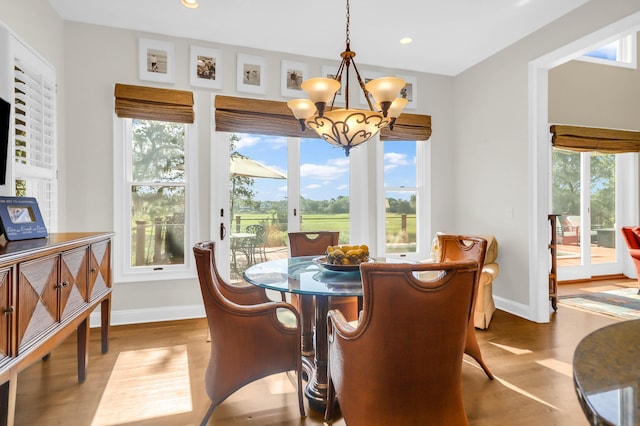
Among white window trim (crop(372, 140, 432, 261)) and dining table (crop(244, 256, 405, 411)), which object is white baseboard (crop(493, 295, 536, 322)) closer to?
white window trim (crop(372, 140, 432, 261))

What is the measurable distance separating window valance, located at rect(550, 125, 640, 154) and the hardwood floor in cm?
289

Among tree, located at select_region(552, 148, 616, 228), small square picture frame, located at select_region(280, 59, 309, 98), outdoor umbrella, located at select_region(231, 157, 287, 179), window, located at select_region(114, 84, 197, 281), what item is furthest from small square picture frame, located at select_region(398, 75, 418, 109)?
window, located at select_region(114, 84, 197, 281)

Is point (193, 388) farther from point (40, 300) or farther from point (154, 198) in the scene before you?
point (154, 198)

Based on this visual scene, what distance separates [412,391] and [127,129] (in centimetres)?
353

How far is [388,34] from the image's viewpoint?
3520 mm

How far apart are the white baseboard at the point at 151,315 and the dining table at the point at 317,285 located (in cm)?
170

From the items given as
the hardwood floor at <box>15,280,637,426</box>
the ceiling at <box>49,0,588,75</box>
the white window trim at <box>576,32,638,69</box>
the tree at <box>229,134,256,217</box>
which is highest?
the white window trim at <box>576,32,638,69</box>

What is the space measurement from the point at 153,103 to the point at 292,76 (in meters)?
1.52

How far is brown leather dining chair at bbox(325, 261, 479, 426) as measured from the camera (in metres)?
1.25

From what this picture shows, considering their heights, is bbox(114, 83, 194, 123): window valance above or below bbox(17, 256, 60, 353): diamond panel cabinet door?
above

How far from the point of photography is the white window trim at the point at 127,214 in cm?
A: 343

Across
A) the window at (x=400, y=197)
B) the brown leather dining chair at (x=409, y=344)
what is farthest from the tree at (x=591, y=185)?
the brown leather dining chair at (x=409, y=344)

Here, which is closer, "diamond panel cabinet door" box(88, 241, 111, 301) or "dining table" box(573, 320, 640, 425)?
"dining table" box(573, 320, 640, 425)

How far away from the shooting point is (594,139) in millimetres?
4984
